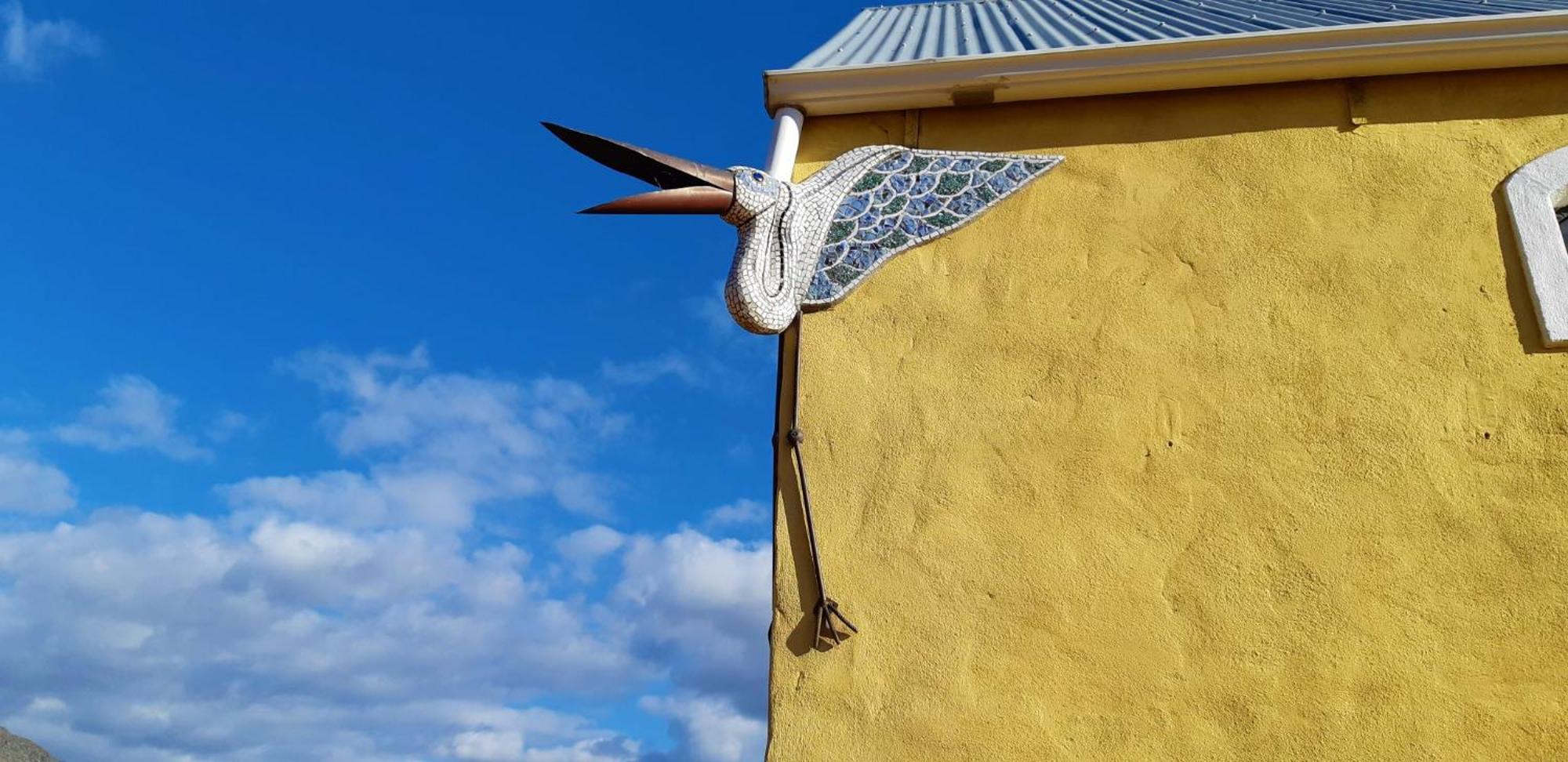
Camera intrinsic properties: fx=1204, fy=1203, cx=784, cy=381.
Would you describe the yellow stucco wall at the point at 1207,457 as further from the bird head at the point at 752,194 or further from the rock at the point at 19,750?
the rock at the point at 19,750

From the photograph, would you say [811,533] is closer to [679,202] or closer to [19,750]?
[679,202]

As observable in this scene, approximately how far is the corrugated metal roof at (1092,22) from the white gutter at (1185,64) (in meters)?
0.09

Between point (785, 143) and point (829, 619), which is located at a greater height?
point (785, 143)

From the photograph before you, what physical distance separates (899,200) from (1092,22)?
184 centimetres

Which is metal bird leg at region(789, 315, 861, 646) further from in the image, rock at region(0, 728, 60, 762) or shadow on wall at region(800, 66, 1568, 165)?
rock at region(0, 728, 60, 762)

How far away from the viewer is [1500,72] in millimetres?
4461

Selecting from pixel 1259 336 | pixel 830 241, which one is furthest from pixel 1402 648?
pixel 830 241

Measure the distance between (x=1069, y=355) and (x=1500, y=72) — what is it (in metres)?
2.03

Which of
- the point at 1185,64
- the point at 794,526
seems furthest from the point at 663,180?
the point at 1185,64

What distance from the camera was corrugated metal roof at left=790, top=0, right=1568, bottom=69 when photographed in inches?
192

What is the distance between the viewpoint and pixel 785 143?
455cm

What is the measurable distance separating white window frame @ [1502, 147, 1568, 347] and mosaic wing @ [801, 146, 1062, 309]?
1.57 metres

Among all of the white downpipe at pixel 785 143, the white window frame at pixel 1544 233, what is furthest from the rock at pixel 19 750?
the white window frame at pixel 1544 233

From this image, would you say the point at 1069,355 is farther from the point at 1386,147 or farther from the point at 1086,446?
the point at 1386,147
